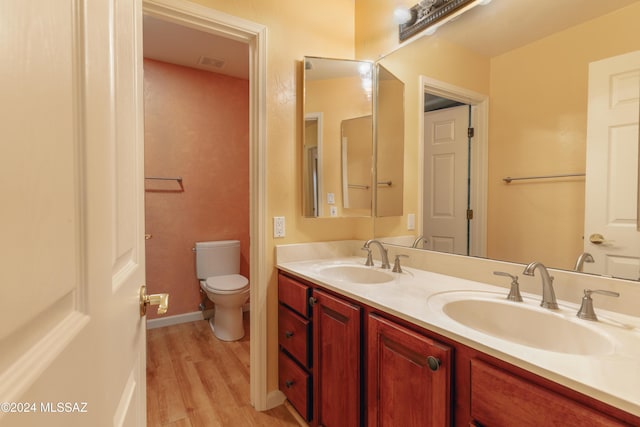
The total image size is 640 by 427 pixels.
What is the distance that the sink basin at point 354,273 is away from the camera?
1686 millimetres

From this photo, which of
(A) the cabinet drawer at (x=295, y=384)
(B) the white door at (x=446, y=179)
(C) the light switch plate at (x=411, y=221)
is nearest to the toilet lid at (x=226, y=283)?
(A) the cabinet drawer at (x=295, y=384)

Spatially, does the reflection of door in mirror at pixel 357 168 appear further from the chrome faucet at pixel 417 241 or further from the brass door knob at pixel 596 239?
the brass door knob at pixel 596 239

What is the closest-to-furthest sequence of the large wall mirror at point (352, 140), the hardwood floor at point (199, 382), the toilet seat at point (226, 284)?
1. the hardwood floor at point (199, 382)
2. the large wall mirror at point (352, 140)
3. the toilet seat at point (226, 284)

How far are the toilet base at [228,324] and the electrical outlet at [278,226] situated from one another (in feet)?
3.78

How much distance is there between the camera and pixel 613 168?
0.99m

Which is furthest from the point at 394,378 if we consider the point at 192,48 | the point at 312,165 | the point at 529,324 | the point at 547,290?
the point at 192,48

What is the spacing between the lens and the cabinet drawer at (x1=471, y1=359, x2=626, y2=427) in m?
0.61

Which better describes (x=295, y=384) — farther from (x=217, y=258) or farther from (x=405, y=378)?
(x=217, y=258)

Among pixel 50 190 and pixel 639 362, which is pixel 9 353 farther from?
pixel 639 362

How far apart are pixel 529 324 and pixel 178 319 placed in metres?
2.88

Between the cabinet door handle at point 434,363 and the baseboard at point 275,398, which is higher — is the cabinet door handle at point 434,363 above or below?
above

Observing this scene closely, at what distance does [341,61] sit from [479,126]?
1.02 m

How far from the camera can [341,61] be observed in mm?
1967

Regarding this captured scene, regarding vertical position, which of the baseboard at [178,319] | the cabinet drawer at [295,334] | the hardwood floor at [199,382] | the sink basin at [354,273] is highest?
the sink basin at [354,273]
